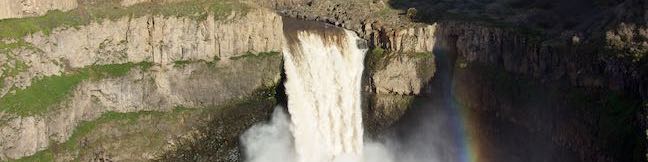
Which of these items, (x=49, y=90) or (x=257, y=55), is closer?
(x=49, y=90)

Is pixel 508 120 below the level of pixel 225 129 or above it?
above

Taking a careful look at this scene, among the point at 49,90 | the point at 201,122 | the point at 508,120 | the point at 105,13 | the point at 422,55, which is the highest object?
the point at 105,13

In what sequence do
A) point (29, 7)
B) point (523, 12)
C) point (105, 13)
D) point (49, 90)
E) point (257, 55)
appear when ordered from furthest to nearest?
point (523, 12), point (257, 55), point (105, 13), point (29, 7), point (49, 90)

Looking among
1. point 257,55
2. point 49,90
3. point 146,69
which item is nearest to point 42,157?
point 49,90

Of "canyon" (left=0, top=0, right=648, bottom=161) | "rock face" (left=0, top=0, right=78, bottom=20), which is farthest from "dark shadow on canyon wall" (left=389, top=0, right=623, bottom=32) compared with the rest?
"rock face" (left=0, top=0, right=78, bottom=20)

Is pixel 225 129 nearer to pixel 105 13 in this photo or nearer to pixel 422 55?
pixel 105 13

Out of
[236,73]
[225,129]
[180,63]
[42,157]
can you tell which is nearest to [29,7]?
[42,157]

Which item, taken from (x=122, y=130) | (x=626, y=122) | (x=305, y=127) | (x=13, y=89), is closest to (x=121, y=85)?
→ (x=122, y=130)

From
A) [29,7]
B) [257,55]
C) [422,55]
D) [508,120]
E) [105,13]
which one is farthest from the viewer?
[257,55]
